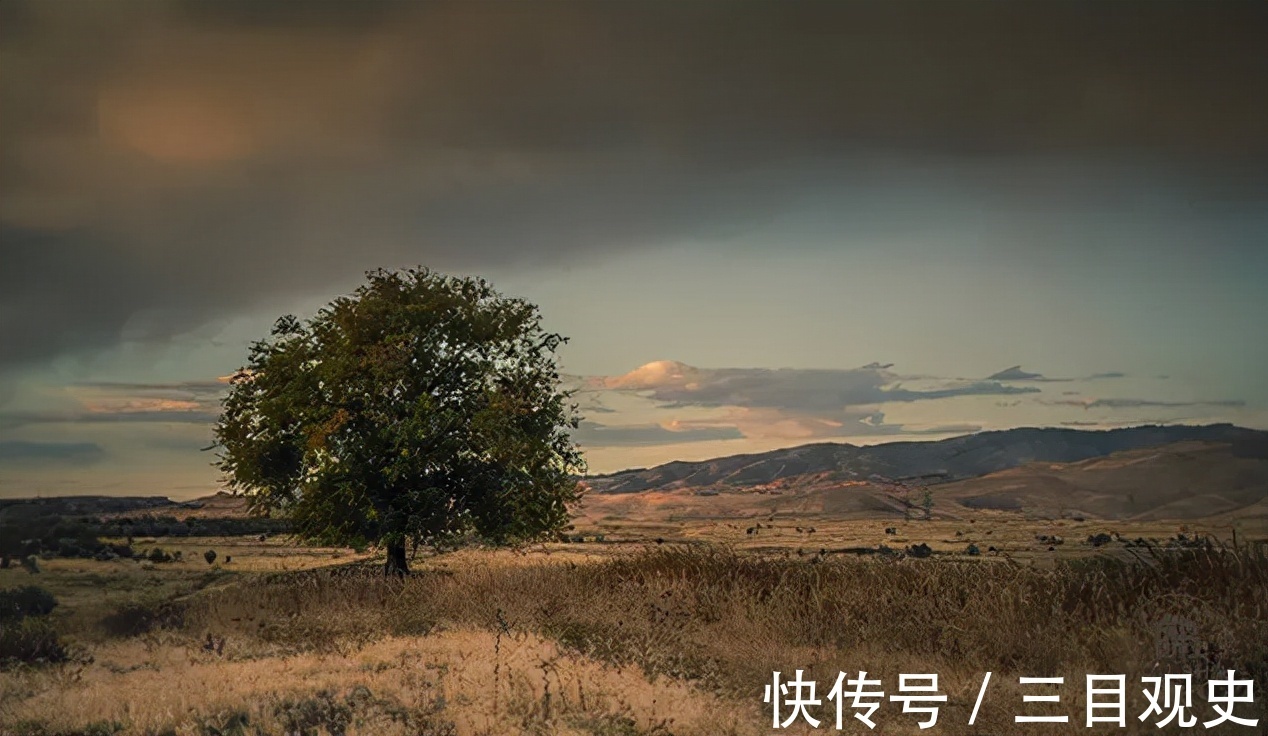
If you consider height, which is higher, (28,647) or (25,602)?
(25,602)

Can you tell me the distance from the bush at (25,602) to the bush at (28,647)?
609 cm

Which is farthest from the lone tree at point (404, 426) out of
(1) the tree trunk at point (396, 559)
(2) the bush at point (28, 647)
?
(2) the bush at point (28, 647)

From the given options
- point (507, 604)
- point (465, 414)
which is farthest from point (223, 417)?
point (507, 604)

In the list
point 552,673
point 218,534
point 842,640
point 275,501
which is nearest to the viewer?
point 552,673

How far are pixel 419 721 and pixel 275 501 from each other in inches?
832

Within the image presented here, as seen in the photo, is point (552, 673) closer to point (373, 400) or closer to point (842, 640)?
point (842, 640)

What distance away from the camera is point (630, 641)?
1794 cm

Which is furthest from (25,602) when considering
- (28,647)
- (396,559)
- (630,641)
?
(630,641)

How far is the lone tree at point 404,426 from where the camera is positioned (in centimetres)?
3052

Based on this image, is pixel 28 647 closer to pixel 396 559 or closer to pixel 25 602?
pixel 25 602

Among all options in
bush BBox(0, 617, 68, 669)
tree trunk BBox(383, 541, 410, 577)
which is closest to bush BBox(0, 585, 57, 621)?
bush BBox(0, 617, 68, 669)

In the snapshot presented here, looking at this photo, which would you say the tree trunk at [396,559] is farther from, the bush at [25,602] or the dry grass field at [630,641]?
the bush at [25,602]

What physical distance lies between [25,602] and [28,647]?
360 inches

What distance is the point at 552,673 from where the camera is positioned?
15.4 m
